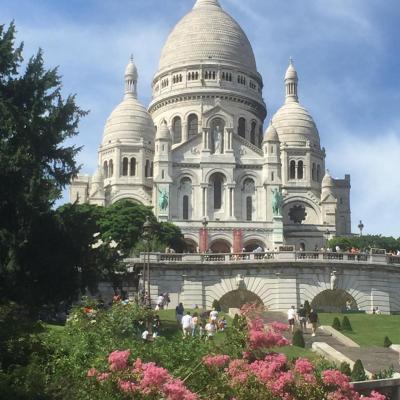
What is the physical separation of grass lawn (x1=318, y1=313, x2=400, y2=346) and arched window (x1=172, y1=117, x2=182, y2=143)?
58259 mm

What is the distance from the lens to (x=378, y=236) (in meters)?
84.3

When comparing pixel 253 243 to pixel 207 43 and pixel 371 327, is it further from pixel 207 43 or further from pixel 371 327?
pixel 371 327

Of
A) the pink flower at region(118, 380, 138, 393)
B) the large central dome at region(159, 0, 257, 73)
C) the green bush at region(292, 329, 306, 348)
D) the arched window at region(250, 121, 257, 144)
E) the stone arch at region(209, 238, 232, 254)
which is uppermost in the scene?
the large central dome at region(159, 0, 257, 73)

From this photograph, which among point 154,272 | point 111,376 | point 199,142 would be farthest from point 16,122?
point 199,142

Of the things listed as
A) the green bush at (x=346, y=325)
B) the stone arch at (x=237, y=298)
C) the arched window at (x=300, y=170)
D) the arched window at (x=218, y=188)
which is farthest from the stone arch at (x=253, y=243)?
the green bush at (x=346, y=325)

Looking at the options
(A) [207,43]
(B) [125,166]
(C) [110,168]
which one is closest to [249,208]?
(B) [125,166]

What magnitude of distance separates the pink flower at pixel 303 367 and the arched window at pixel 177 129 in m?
76.7

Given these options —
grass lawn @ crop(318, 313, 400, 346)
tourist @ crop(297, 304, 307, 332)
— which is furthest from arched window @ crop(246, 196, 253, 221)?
tourist @ crop(297, 304, 307, 332)

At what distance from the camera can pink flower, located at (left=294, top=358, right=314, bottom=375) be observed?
17.0 metres

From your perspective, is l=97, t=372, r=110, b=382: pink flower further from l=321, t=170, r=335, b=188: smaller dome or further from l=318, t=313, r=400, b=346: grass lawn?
l=321, t=170, r=335, b=188: smaller dome

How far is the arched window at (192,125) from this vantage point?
92.6 m

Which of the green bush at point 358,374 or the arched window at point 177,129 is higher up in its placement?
the arched window at point 177,129

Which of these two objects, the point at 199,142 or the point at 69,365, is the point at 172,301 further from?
the point at 199,142

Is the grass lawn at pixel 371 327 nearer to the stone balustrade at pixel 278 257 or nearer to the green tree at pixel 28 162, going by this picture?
the stone balustrade at pixel 278 257
